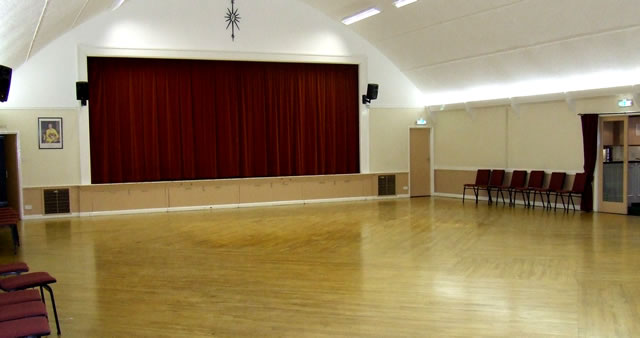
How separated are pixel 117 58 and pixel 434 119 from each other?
863 centimetres

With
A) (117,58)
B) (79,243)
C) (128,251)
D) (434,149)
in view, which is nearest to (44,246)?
(79,243)

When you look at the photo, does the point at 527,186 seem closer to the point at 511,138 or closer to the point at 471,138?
the point at 511,138

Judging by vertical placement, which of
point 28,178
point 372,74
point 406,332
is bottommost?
point 406,332

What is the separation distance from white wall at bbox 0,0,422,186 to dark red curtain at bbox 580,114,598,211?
514 centimetres

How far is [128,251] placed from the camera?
785 centimetres

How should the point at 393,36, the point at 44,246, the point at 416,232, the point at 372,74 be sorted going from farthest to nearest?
the point at 372,74, the point at 393,36, the point at 416,232, the point at 44,246

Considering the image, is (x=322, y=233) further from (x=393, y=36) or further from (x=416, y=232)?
(x=393, y=36)

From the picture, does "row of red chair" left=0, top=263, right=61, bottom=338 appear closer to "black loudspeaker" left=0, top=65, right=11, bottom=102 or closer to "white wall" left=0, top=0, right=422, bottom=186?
"black loudspeaker" left=0, top=65, right=11, bottom=102

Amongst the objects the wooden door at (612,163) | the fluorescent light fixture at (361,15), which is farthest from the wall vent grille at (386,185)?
the wooden door at (612,163)

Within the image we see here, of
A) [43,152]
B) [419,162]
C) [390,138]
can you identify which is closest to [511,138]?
[419,162]

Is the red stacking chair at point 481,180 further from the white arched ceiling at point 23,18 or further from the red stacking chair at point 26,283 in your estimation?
the red stacking chair at point 26,283

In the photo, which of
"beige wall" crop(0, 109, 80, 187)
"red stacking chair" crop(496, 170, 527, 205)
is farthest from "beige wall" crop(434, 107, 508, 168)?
"beige wall" crop(0, 109, 80, 187)

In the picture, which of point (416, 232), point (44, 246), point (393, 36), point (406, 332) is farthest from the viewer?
point (393, 36)

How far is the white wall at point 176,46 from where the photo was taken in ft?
37.9
